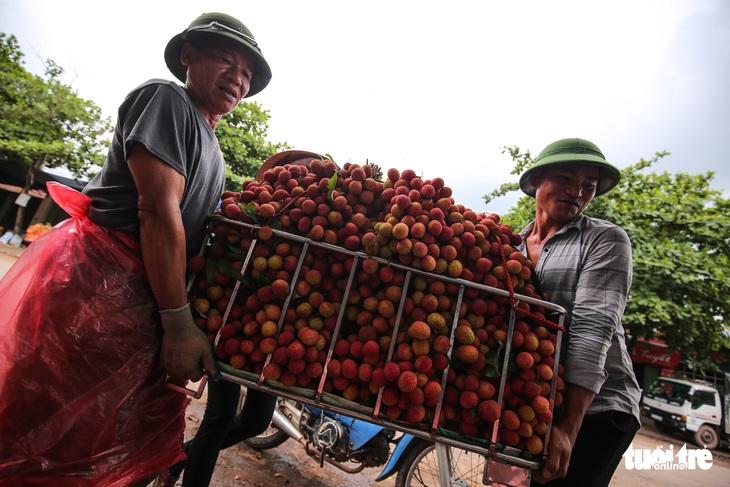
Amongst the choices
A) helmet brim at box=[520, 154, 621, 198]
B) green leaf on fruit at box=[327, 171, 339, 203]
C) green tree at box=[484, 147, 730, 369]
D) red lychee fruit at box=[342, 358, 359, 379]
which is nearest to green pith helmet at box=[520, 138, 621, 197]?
helmet brim at box=[520, 154, 621, 198]

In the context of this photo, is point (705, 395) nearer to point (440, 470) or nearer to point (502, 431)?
point (440, 470)

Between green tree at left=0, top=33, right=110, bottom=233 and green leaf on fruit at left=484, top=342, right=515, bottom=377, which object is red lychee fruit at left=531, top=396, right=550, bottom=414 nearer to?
green leaf on fruit at left=484, top=342, right=515, bottom=377

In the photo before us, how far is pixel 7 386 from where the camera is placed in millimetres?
1263

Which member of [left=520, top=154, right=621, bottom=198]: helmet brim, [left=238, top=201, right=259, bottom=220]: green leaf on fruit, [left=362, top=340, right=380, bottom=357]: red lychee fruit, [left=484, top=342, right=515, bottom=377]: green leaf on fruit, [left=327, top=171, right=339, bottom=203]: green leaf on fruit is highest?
[left=520, top=154, right=621, bottom=198]: helmet brim

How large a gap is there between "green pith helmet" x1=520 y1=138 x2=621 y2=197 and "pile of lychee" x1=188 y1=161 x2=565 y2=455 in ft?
2.25

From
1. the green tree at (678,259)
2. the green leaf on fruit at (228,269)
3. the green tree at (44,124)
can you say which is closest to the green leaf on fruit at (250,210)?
the green leaf on fruit at (228,269)

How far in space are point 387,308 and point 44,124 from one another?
18321mm

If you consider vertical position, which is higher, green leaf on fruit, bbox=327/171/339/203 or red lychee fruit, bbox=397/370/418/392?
green leaf on fruit, bbox=327/171/339/203

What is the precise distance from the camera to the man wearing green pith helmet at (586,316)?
1.49 metres

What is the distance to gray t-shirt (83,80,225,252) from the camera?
1409 millimetres

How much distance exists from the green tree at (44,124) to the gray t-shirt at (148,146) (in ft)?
51.8

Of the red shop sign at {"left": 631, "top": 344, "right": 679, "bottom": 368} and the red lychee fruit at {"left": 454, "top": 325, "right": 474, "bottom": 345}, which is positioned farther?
the red shop sign at {"left": 631, "top": 344, "right": 679, "bottom": 368}

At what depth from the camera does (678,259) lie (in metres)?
8.42

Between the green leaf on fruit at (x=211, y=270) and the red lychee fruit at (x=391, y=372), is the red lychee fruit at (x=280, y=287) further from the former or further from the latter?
the red lychee fruit at (x=391, y=372)
